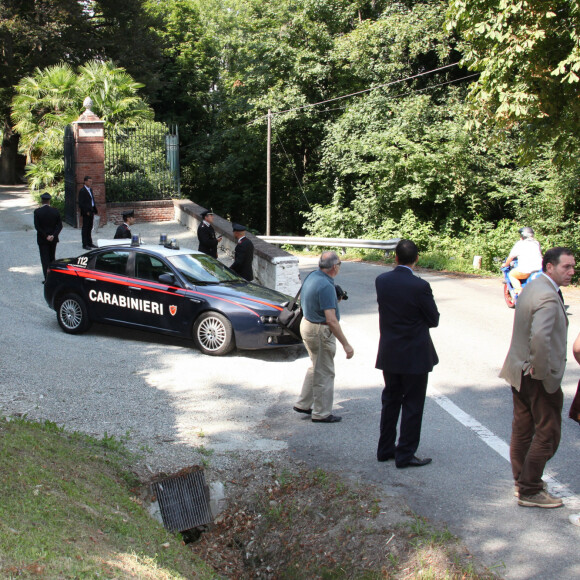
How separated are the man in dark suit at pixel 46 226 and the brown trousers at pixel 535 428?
10.3 metres

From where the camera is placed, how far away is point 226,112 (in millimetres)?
36500

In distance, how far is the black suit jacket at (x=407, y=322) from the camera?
568 cm

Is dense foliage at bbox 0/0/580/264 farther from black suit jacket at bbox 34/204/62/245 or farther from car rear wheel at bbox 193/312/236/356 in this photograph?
car rear wheel at bbox 193/312/236/356

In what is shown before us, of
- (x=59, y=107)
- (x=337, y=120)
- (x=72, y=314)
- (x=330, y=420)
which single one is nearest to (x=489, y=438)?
(x=330, y=420)

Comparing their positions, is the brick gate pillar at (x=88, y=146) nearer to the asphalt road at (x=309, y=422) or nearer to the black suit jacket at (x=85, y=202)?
the black suit jacket at (x=85, y=202)

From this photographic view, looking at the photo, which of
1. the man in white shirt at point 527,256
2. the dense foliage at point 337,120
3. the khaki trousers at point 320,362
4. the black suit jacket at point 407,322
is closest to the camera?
the black suit jacket at point 407,322

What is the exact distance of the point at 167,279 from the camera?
9914mm

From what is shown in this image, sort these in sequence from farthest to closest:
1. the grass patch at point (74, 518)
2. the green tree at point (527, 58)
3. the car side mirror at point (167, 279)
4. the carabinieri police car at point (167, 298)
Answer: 1. the green tree at point (527, 58)
2. the car side mirror at point (167, 279)
3. the carabinieri police car at point (167, 298)
4. the grass patch at point (74, 518)

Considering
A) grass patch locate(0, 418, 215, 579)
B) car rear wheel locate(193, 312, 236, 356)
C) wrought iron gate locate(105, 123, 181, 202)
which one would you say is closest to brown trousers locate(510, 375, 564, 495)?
grass patch locate(0, 418, 215, 579)

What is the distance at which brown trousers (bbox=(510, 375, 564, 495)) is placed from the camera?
5.05 metres

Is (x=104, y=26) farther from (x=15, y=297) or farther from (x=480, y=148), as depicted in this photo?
(x=15, y=297)

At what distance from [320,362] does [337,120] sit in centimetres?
2773

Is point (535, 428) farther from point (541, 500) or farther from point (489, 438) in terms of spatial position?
point (489, 438)

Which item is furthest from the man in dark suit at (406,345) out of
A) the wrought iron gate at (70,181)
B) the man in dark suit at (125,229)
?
the wrought iron gate at (70,181)
